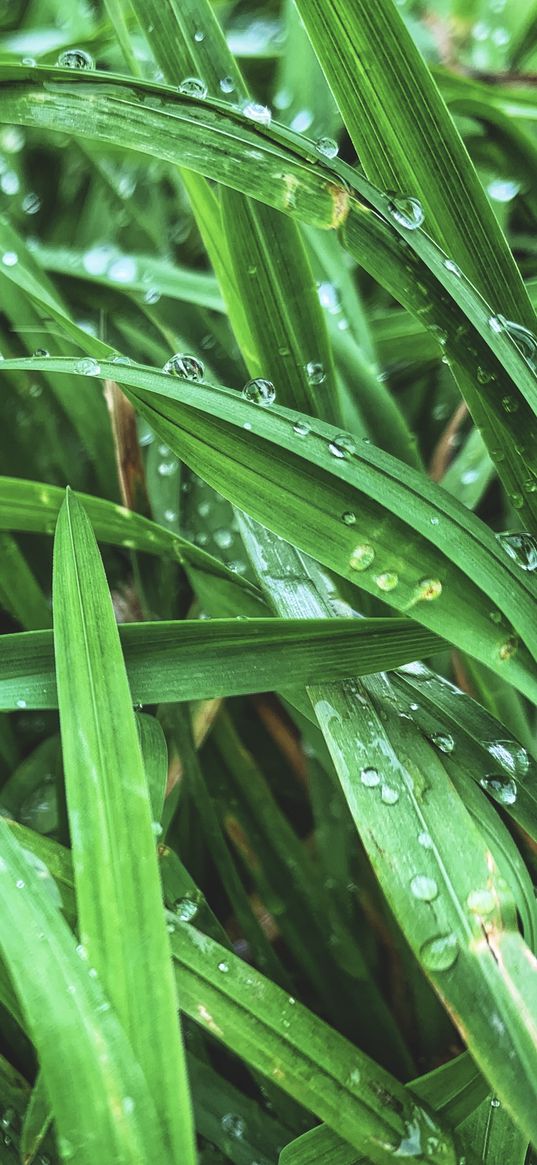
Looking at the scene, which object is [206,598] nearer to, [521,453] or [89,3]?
[521,453]

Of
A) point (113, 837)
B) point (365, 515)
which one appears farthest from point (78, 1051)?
point (365, 515)

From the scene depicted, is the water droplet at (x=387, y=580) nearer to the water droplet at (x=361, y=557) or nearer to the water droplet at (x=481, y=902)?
the water droplet at (x=361, y=557)

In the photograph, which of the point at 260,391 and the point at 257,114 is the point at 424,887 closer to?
the point at 260,391

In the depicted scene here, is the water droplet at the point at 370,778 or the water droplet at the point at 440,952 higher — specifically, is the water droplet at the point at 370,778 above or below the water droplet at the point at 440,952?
above

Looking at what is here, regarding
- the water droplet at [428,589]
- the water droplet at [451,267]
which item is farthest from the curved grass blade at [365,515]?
the water droplet at [451,267]

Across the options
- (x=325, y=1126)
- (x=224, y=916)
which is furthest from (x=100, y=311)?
(x=325, y=1126)

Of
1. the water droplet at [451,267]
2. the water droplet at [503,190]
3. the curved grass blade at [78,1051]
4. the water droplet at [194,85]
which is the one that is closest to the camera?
the curved grass blade at [78,1051]

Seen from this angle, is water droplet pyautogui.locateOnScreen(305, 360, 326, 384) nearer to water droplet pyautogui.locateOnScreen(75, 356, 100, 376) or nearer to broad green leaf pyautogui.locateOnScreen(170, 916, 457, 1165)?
water droplet pyautogui.locateOnScreen(75, 356, 100, 376)
